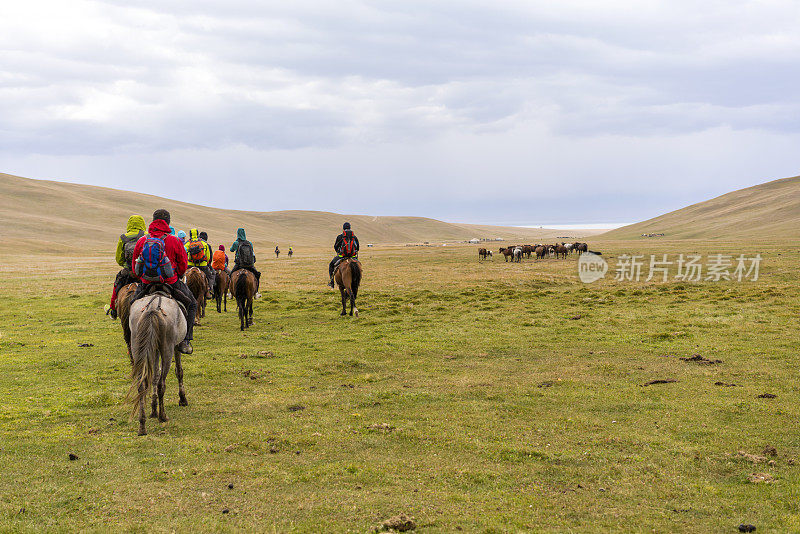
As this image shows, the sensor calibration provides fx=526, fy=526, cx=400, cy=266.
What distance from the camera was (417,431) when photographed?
8.51 m

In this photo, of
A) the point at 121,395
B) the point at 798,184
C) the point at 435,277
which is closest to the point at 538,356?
the point at 121,395

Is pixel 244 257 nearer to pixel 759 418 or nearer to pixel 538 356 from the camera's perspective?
pixel 538 356

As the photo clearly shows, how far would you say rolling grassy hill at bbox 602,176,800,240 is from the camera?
10681cm

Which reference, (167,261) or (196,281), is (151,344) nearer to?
(167,261)

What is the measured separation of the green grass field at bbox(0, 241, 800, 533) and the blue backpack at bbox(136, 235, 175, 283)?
2508 mm

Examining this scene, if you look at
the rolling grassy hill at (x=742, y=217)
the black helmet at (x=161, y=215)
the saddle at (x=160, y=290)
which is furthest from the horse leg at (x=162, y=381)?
the rolling grassy hill at (x=742, y=217)

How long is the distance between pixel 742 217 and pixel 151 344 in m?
152

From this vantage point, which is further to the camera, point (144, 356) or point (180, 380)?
point (180, 380)

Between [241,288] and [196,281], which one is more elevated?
[196,281]

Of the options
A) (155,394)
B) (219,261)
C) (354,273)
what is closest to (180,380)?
(155,394)

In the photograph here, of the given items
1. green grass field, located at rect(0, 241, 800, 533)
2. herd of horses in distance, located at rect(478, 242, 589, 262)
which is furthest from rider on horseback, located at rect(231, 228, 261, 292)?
herd of horses in distance, located at rect(478, 242, 589, 262)

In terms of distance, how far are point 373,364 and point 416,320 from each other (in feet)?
22.1

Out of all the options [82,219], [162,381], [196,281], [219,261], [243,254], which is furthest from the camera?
[82,219]

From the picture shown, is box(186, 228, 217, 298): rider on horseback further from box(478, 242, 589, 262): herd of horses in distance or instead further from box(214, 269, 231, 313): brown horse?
box(478, 242, 589, 262): herd of horses in distance
